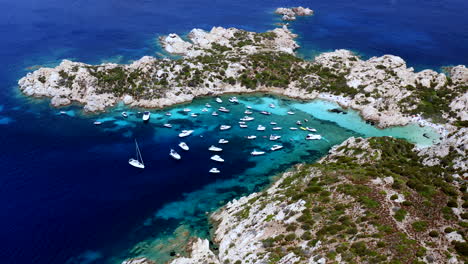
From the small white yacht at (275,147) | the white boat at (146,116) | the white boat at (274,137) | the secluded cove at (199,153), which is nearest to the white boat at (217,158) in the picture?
the secluded cove at (199,153)

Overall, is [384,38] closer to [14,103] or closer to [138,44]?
[138,44]

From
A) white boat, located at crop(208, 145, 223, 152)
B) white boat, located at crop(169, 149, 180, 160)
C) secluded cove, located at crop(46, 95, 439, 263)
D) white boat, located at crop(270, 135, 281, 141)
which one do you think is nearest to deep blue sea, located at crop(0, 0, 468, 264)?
secluded cove, located at crop(46, 95, 439, 263)

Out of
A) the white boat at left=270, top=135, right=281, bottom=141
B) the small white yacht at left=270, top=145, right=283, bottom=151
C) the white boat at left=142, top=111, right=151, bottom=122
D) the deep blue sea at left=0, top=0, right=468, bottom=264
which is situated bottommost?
the deep blue sea at left=0, top=0, right=468, bottom=264

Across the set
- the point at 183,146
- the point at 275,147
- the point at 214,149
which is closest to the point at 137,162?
the point at 183,146

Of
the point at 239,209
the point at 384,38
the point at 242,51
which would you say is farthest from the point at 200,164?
the point at 384,38

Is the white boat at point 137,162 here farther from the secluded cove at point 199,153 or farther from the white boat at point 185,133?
the white boat at point 185,133

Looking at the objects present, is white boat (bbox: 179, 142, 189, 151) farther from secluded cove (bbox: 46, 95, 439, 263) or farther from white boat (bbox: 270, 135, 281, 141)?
white boat (bbox: 270, 135, 281, 141)

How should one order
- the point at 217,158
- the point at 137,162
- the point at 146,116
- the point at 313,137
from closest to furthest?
1. the point at 137,162
2. the point at 217,158
3. the point at 313,137
4. the point at 146,116

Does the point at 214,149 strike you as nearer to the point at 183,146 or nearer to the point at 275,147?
the point at 183,146
